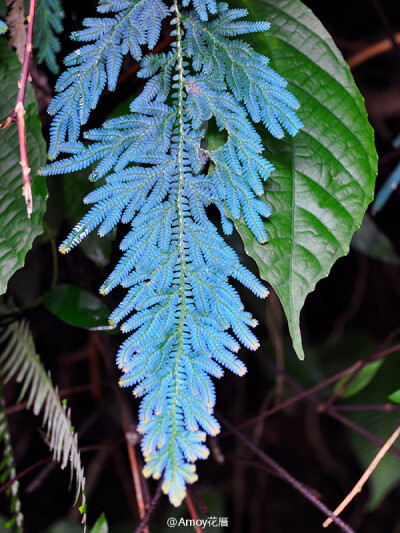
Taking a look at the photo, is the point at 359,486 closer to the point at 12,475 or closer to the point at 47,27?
the point at 12,475

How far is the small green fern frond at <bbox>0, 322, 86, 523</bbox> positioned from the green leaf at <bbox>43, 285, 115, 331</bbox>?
0.07 meters

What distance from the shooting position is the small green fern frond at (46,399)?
0.66 m

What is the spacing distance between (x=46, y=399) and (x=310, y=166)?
1.86 feet

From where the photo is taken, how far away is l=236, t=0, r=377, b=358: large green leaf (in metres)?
0.56

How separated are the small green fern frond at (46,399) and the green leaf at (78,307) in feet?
0.25

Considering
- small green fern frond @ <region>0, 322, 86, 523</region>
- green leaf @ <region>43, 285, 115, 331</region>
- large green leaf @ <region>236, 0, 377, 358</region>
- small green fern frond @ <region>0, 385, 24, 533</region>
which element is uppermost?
large green leaf @ <region>236, 0, 377, 358</region>

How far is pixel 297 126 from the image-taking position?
543 millimetres

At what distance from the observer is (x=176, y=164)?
549mm

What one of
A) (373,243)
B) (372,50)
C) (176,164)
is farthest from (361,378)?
(372,50)

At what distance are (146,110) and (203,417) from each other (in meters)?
0.34

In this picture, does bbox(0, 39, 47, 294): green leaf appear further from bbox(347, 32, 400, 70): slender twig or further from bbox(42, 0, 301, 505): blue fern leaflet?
bbox(347, 32, 400, 70): slender twig

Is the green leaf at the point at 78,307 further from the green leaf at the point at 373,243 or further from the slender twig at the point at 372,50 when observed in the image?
the slender twig at the point at 372,50

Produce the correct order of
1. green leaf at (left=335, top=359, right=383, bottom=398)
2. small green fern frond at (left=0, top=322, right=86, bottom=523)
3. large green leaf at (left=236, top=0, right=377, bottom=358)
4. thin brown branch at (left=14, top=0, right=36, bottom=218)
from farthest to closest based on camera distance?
green leaf at (left=335, top=359, right=383, bottom=398) → small green fern frond at (left=0, top=322, right=86, bottom=523) → large green leaf at (left=236, top=0, right=377, bottom=358) → thin brown branch at (left=14, top=0, right=36, bottom=218)

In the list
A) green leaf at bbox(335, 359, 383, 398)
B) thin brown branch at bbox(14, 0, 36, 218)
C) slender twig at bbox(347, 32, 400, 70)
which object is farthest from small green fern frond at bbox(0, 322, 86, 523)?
slender twig at bbox(347, 32, 400, 70)
